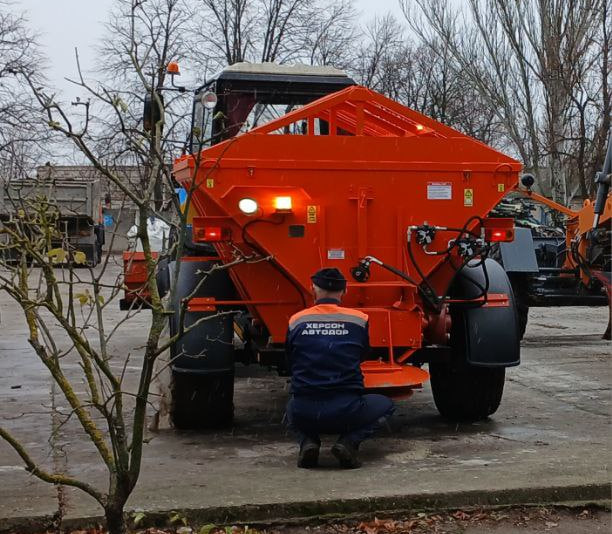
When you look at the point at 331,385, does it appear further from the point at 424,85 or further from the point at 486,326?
the point at 424,85

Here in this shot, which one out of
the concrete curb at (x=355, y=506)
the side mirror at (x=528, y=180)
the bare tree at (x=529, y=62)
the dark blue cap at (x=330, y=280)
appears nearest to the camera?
the concrete curb at (x=355, y=506)

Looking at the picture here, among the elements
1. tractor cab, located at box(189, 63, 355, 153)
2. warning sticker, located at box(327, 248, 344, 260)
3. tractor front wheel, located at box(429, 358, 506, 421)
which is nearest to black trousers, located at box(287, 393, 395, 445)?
warning sticker, located at box(327, 248, 344, 260)

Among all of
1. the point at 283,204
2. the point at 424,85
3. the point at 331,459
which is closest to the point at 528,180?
the point at 283,204

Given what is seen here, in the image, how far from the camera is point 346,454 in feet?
16.5

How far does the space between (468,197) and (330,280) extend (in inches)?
49.5

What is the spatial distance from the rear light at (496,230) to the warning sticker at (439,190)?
33cm

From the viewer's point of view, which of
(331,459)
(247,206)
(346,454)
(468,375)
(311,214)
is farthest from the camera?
(468,375)

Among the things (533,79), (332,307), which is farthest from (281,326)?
(533,79)

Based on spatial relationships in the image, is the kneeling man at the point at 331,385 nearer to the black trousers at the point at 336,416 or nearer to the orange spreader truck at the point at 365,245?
the black trousers at the point at 336,416

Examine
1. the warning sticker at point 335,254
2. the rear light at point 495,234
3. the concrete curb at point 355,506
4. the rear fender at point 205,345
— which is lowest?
the concrete curb at point 355,506

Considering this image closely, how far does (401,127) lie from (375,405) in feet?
7.75

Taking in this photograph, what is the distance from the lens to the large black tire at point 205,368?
19.1ft

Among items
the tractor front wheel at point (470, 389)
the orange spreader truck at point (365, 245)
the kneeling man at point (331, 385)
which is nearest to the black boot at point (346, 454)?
the kneeling man at point (331, 385)

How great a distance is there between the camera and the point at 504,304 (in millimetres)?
6156
